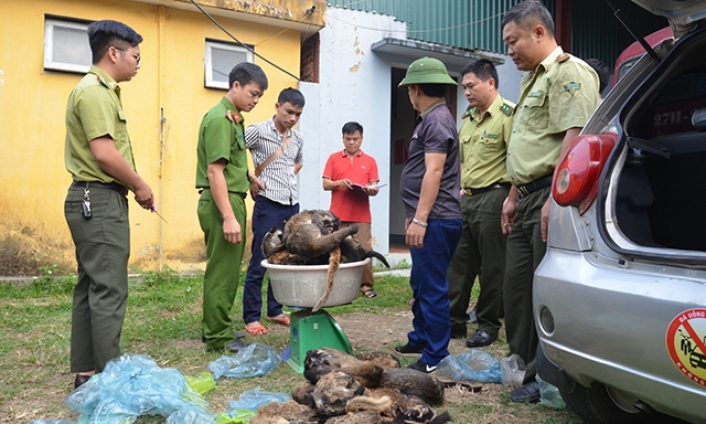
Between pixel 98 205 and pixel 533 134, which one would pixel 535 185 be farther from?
pixel 98 205

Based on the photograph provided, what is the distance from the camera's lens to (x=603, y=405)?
253 cm

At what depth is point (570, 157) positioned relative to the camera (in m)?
2.34

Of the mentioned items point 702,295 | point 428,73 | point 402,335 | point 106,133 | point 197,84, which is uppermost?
point 197,84

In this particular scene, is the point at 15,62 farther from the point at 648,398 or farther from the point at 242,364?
the point at 648,398

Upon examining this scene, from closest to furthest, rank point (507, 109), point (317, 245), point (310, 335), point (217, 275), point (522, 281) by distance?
point (522, 281)
point (317, 245)
point (310, 335)
point (217, 275)
point (507, 109)

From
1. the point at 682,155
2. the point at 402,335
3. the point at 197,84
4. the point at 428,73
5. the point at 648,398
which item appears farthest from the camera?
the point at 197,84

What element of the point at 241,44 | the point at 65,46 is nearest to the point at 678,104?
the point at 241,44

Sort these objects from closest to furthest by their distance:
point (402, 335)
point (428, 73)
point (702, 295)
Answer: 1. point (702, 295)
2. point (428, 73)
3. point (402, 335)

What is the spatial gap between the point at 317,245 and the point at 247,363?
0.96m

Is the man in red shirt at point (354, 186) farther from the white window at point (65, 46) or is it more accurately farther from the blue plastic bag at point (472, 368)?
the white window at point (65, 46)

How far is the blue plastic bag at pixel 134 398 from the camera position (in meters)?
2.79

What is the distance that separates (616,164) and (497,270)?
8.11 feet

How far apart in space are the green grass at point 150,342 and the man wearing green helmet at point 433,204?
55 cm

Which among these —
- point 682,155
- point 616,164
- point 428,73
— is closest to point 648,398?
point 616,164
